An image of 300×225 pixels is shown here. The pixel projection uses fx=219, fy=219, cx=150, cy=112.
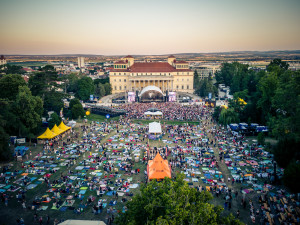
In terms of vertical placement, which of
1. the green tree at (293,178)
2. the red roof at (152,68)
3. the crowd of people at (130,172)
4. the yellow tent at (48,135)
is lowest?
the crowd of people at (130,172)

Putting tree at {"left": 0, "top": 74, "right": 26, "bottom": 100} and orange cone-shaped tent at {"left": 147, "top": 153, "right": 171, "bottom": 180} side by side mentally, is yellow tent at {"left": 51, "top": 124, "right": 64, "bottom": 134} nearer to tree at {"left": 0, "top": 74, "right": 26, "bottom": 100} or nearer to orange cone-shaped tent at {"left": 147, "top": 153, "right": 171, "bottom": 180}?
tree at {"left": 0, "top": 74, "right": 26, "bottom": 100}

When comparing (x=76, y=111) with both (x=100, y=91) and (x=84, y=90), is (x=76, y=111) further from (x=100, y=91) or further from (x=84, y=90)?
(x=100, y=91)

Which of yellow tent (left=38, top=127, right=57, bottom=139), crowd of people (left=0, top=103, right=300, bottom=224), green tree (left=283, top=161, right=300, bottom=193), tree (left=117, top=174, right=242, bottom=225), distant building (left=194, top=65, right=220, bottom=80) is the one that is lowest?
crowd of people (left=0, top=103, right=300, bottom=224)

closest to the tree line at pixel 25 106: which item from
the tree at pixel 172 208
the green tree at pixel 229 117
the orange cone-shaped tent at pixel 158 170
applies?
the orange cone-shaped tent at pixel 158 170

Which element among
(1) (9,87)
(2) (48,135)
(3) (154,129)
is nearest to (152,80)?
(3) (154,129)

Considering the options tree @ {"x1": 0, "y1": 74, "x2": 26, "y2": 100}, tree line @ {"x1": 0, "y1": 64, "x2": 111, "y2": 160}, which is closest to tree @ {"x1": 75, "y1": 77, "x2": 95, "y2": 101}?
tree line @ {"x1": 0, "y1": 64, "x2": 111, "y2": 160}

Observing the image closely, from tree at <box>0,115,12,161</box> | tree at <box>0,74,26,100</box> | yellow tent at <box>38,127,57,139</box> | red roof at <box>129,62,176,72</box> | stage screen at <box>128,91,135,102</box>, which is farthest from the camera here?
red roof at <box>129,62,176,72</box>

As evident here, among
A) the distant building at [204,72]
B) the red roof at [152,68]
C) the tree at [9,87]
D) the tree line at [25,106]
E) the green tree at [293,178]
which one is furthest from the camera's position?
the distant building at [204,72]

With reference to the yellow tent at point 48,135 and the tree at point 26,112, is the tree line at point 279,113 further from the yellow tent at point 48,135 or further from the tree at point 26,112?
the tree at point 26,112
